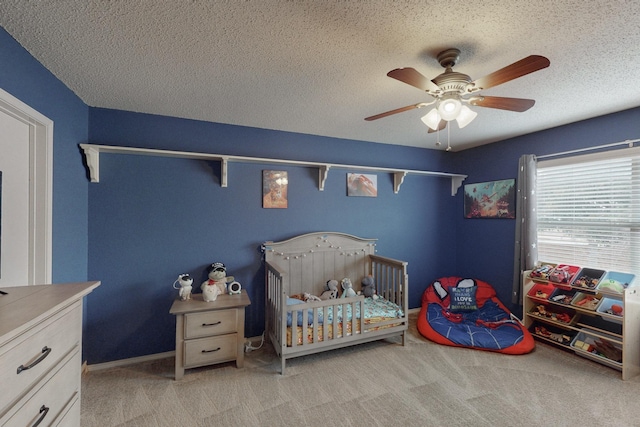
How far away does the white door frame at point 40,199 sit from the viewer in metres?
1.68

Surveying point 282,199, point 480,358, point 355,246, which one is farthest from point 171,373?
point 480,358

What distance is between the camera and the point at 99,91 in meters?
2.06

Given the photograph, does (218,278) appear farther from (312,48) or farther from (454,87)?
(454,87)

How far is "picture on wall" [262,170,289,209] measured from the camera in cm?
289

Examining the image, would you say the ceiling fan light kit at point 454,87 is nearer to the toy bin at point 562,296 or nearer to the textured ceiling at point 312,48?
the textured ceiling at point 312,48

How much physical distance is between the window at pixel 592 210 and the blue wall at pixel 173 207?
0.72 feet

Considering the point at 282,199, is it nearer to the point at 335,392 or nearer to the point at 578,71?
the point at 335,392

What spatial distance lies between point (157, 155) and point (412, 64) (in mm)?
2215

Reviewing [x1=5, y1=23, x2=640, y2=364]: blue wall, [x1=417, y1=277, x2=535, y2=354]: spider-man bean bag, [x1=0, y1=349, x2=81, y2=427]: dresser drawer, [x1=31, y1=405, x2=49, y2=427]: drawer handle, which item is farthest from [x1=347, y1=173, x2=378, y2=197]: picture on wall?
[x1=31, y1=405, x2=49, y2=427]: drawer handle

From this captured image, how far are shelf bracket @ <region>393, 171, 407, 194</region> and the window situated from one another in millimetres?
1414

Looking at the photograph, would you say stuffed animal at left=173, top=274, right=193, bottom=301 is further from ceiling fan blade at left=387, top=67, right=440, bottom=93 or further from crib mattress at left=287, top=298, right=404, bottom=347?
ceiling fan blade at left=387, top=67, right=440, bottom=93

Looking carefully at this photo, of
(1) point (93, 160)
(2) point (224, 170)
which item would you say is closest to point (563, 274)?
(2) point (224, 170)

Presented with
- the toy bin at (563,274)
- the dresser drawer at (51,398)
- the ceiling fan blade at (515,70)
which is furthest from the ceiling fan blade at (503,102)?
the dresser drawer at (51,398)

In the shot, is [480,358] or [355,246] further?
[355,246]
